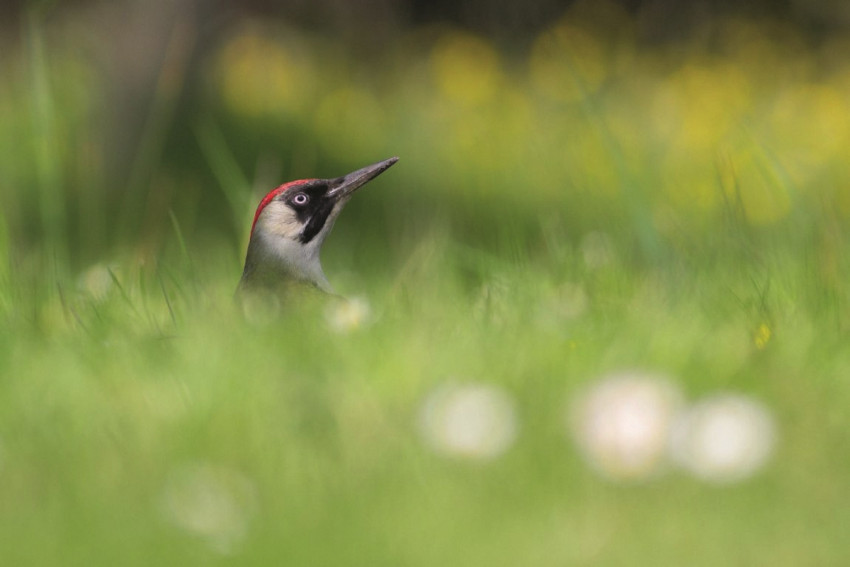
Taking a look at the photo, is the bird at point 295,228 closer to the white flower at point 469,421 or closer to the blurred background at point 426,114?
the blurred background at point 426,114

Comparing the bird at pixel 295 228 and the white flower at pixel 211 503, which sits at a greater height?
the white flower at pixel 211 503

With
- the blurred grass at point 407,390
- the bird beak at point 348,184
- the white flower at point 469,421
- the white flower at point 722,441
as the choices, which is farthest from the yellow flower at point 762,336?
the bird beak at point 348,184

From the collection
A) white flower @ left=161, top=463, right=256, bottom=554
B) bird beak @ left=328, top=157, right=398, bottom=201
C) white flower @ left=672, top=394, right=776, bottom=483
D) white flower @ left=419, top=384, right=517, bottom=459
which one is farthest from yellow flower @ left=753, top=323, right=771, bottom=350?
bird beak @ left=328, top=157, right=398, bottom=201

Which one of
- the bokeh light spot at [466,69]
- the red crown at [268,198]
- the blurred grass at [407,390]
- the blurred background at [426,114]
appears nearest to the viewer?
the blurred grass at [407,390]

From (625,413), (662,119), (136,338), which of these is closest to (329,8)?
(662,119)

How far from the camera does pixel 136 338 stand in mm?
2184

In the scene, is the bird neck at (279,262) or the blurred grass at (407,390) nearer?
the blurred grass at (407,390)

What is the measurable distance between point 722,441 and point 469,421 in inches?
13.8

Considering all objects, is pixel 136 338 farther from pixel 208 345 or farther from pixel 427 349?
pixel 427 349

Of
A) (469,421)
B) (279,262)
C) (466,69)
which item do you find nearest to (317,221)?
(279,262)

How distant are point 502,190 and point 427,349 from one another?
12.9ft

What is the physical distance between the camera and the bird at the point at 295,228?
9.66 feet

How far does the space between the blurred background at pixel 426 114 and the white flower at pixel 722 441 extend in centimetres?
101

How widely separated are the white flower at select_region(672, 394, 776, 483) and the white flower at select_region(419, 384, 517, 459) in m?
0.24
